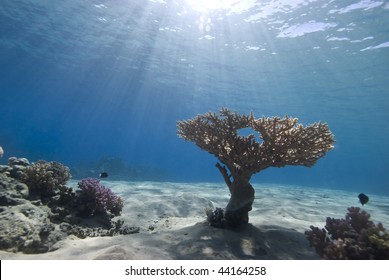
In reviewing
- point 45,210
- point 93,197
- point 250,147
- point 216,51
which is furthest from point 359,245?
point 216,51

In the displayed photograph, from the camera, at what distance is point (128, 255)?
13.2ft

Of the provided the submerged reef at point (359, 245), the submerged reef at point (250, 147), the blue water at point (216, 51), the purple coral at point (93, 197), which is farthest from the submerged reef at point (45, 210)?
the blue water at point (216, 51)

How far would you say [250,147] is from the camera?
6059 millimetres

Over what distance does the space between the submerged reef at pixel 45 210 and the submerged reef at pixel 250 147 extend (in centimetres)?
282

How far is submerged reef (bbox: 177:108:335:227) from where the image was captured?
5974 millimetres

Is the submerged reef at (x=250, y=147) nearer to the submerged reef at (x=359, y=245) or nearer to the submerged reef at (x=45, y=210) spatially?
the submerged reef at (x=359, y=245)

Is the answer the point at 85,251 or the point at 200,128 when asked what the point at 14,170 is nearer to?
the point at 85,251

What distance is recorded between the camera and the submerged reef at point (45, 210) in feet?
16.0

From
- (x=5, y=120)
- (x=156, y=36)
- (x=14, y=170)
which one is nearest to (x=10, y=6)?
(x=156, y=36)

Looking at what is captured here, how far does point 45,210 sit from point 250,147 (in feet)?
17.2

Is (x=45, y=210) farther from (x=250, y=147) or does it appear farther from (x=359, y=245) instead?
(x=359, y=245)

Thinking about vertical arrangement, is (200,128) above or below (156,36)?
below

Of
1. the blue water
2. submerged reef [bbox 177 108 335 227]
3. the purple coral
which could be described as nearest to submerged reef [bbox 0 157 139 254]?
the purple coral

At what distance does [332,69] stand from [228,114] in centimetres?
2800
